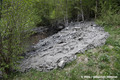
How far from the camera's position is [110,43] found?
19.4 feet

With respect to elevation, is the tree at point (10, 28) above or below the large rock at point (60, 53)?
above

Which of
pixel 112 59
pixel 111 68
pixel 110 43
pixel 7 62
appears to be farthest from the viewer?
pixel 110 43

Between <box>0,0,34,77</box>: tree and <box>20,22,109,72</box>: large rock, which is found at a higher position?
<box>0,0,34,77</box>: tree

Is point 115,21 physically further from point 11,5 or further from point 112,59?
point 11,5

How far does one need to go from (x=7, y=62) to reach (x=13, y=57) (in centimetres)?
47

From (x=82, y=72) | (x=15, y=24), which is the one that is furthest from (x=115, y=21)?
(x=15, y=24)

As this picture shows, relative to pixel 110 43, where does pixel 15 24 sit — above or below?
above

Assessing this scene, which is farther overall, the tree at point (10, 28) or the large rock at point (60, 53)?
the large rock at point (60, 53)

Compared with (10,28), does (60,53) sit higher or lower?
lower

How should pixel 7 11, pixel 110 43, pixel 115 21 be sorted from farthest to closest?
pixel 115 21 → pixel 110 43 → pixel 7 11

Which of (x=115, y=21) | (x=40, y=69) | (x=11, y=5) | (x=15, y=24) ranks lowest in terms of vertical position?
(x=40, y=69)

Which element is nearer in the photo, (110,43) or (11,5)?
(11,5)

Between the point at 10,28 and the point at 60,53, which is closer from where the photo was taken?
the point at 10,28

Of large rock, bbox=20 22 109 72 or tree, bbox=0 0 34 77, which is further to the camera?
large rock, bbox=20 22 109 72
